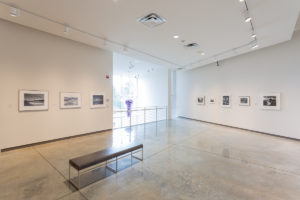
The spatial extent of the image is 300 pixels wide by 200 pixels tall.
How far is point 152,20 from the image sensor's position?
3824 mm

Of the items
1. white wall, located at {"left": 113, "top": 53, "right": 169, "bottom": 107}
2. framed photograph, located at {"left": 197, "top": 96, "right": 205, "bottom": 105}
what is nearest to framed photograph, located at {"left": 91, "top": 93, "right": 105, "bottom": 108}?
white wall, located at {"left": 113, "top": 53, "right": 169, "bottom": 107}

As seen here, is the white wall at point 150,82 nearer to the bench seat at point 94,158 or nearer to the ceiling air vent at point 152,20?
the ceiling air vent at point 152,20

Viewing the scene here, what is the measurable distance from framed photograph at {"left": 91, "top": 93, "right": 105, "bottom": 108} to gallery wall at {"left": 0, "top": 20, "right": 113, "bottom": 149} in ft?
0.55

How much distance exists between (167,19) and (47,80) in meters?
4.30

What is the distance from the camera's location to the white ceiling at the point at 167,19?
326 centimetres

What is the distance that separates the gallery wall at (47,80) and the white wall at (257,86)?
245 inches

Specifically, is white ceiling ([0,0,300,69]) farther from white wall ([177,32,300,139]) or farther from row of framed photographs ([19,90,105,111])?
row of framed photographs ([19,90,105,111])

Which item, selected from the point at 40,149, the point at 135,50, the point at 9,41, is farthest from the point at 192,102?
the point at 9,41

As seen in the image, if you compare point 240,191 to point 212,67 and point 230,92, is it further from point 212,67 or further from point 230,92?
point 212,67

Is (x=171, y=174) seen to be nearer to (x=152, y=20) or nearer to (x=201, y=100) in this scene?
(x=152, y=20)

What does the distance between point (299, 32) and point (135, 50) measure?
6.46 m

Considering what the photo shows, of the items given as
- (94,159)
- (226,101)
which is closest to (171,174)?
(94,159)

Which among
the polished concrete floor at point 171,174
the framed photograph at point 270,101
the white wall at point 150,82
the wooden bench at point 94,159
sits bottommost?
A: the polished concrete floor at point 171,174

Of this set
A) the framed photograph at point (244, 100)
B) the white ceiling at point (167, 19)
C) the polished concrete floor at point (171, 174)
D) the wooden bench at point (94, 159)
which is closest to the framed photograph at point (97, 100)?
the polished concrete floor at point (171, 174)
